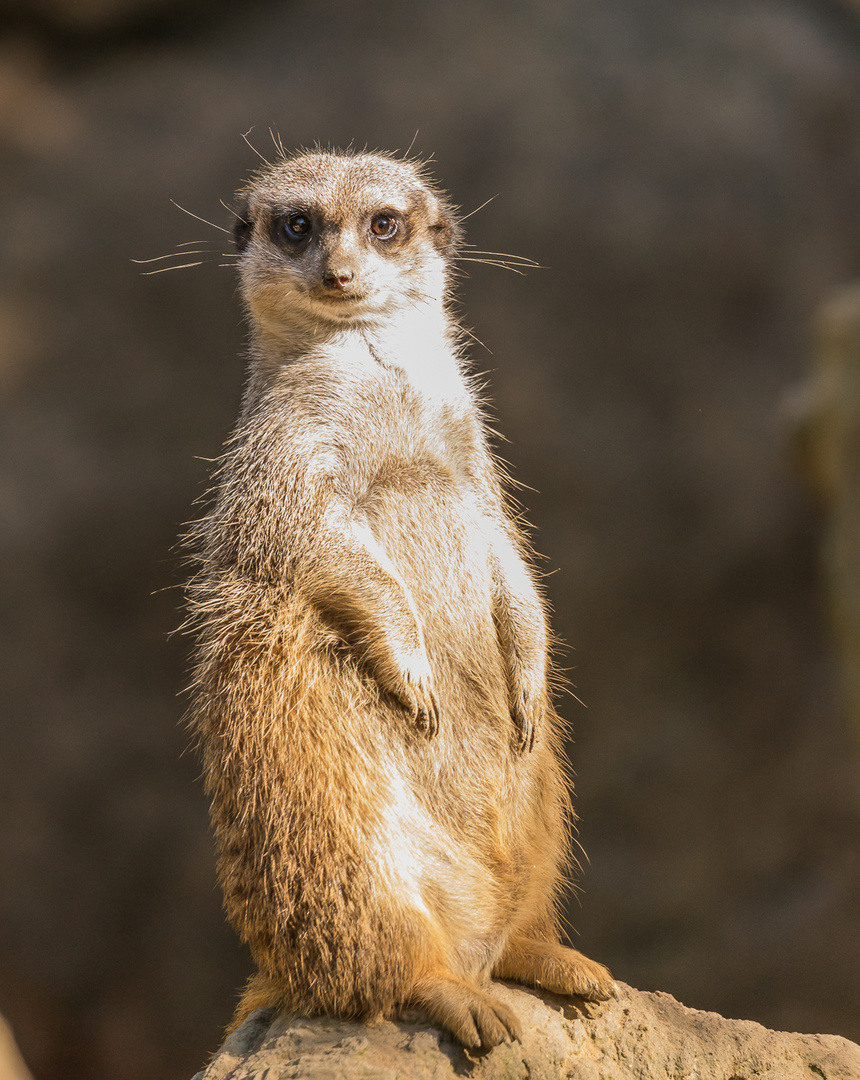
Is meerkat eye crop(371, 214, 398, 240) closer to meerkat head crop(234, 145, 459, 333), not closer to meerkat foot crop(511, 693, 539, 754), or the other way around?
meerkat head crop(234, 145, 459, 333)

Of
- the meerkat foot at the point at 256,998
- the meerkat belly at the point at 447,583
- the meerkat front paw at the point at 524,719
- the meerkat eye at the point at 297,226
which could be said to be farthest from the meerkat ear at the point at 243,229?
the meerkat foot at the point at 256,998

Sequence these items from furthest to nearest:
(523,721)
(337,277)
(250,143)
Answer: (250,143) → (523,721) → (337,277)

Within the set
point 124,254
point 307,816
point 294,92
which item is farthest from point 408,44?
point 307,816

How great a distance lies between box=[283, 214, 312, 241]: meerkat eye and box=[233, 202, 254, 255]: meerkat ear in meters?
0.16

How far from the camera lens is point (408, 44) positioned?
8.82ft

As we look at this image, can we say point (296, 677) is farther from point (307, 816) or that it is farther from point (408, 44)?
point (408, 44)

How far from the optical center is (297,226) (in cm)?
168

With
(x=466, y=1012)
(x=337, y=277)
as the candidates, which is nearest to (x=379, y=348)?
(x=337, y=277)

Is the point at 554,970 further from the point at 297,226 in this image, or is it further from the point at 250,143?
the point at 250,143

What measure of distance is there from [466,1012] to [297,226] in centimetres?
131

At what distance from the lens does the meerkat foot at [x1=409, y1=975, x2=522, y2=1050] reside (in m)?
1.43

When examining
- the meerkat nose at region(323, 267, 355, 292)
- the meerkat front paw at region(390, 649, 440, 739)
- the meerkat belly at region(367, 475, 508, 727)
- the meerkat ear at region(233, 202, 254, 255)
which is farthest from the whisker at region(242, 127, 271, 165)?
the meerkat front paw at region(390, 649, 440, 739)

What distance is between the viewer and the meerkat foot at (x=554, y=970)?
1.61 m

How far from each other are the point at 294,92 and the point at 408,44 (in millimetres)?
356
